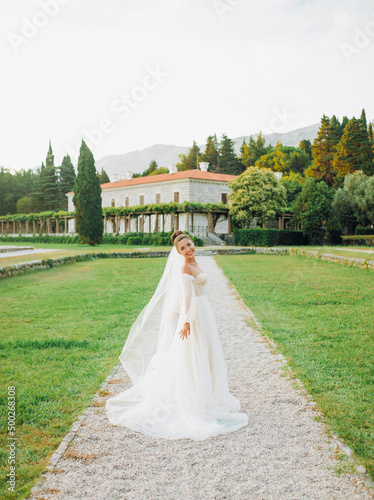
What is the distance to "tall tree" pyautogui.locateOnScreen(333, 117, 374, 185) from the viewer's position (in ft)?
145

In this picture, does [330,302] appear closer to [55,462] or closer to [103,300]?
[103,300]

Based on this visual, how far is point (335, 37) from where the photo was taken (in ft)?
34.5

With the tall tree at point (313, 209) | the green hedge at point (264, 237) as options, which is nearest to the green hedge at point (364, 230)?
the tall tree at point (313, 209)

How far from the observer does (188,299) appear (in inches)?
131

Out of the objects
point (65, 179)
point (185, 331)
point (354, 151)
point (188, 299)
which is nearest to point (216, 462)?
point (185, 331)

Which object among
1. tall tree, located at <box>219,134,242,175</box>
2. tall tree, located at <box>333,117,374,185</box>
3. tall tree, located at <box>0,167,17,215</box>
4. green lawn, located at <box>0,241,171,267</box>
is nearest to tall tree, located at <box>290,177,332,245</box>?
green lawn, located at <box>0,241,171,267</box>

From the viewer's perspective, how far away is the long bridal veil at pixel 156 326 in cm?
353

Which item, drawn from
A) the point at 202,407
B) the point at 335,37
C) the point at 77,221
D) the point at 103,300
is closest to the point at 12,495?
the point at 202,407

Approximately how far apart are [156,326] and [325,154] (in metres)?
52.9

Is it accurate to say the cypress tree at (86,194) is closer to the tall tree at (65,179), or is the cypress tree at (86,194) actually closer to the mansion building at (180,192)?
the mansion building at (180,192)

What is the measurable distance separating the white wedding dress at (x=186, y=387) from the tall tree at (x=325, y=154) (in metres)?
51.2

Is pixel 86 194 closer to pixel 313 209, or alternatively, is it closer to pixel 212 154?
pixel 313 209

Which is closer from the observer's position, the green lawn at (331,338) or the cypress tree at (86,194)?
the green lawn at (331,338)

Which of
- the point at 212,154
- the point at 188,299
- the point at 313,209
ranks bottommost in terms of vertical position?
the point at 188,299
